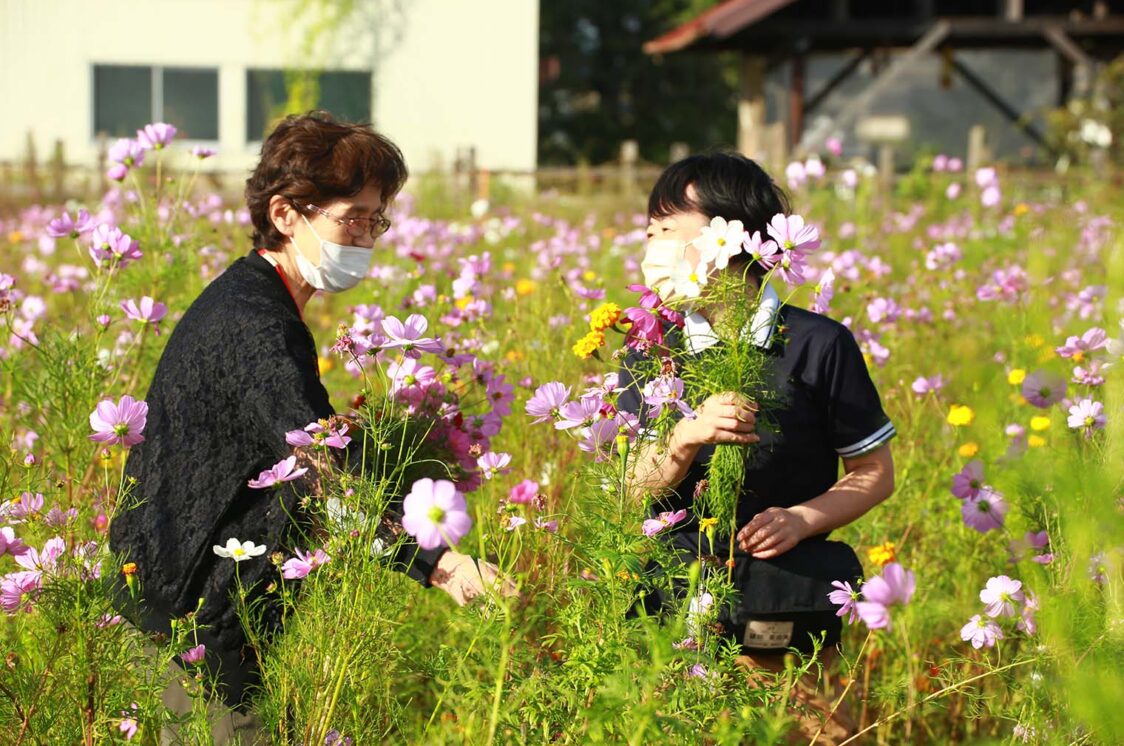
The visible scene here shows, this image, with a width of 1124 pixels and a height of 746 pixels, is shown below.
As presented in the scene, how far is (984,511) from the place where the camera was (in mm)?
2494

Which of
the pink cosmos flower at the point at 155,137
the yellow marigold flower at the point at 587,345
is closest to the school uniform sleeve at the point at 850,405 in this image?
the yellow marigold flower at the point at 587,345

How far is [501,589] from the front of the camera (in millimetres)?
1824

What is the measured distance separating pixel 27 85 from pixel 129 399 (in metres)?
16.5

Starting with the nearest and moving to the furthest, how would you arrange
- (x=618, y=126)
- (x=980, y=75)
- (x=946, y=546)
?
(x=946, y=546)
(x=980, y=75)
(x=618, y=126)

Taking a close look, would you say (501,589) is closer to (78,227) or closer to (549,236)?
(78,227)

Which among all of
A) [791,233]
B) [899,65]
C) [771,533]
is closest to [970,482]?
[771,533]

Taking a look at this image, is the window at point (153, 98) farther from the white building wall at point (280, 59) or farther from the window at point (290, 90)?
the window at point (290, 90)

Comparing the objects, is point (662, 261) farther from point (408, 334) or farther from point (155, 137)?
point (155, 137)

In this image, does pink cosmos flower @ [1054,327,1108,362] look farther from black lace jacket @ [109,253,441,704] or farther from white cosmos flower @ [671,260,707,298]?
black lace jacket @ [109,253,441,704]

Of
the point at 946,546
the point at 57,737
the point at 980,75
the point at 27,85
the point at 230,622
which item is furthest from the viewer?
the point at 980,75

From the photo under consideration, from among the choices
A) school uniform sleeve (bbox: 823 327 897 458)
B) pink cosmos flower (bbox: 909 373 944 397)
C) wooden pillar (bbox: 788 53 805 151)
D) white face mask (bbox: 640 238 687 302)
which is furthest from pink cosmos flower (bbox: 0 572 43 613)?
wooden pillar (bbox: 788 53 805 151)

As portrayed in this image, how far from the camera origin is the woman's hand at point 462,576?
2002 mm

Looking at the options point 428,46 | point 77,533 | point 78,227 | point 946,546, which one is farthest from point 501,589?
point 428,46

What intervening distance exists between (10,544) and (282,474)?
436 millimetres
